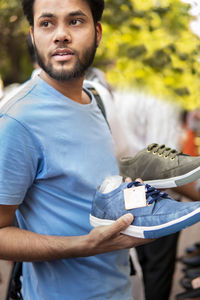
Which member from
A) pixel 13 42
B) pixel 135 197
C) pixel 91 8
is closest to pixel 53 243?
pixel 135 197

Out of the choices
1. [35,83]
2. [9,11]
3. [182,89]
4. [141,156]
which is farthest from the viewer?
[182,89]

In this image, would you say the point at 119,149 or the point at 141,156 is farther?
the point at 119,149

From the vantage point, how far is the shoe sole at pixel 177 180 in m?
1.79

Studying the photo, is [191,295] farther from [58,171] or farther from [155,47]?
[155,47]

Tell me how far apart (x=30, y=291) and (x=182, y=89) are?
3599 millimetres

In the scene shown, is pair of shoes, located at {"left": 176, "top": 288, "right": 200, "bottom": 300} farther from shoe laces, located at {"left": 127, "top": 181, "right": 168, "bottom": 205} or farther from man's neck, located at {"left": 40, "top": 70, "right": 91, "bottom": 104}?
man's neck, located at {"left": 40, "top": 70, "right": 91, "bottom": 104}

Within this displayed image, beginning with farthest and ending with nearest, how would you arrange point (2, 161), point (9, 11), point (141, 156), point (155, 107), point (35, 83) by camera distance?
point (9, 11) → point (155, 107) → point (141, 156) → point (35, 83) → point (2, 161)

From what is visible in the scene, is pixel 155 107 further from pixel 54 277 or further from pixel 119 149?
pixel 54 277

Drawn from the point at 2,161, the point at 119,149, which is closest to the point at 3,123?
the point at 2,161

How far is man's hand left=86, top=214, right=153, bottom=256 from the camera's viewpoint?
156 centimetres

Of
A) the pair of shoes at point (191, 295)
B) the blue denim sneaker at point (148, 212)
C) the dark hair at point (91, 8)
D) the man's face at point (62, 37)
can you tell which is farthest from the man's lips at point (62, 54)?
the pair of shoes at point (191, 295)

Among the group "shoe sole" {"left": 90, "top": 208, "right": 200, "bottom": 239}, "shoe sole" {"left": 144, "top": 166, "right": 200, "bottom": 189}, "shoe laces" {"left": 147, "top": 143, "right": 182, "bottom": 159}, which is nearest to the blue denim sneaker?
"shoe sole" {"left": 90, "top": 208, "right": 200, "bottom": 239}

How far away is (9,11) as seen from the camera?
14.1ft

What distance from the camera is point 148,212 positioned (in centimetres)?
161
